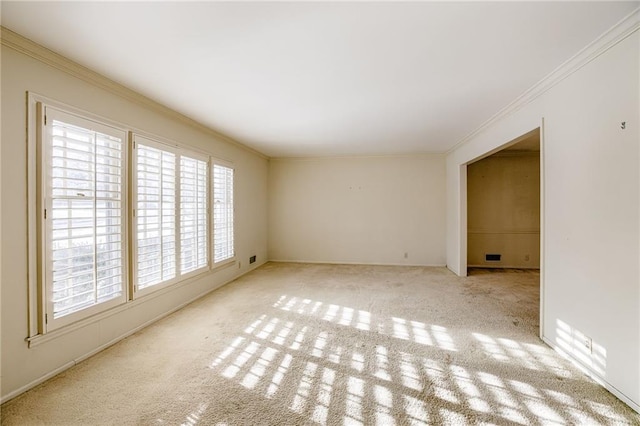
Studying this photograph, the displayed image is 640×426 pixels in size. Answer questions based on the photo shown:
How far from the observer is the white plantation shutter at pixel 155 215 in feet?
9.41

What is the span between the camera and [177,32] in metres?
1.80

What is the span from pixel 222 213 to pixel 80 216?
2.27 meters

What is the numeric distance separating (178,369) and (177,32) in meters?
2.46

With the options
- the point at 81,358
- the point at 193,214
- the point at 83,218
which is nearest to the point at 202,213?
the point at 193,214

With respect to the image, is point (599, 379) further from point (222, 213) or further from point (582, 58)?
point (222, 213)

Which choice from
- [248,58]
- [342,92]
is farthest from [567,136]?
[248,58]

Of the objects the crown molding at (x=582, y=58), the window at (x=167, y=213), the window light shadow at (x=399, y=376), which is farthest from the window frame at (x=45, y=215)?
the crown molding at (x=582, y=58)

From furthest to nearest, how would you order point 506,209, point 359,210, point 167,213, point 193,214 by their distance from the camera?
1. point 359,210
2. point 506,209
3. point 193,214
4. point 167,213

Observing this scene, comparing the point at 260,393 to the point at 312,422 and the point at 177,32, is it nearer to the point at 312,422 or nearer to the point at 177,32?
the point at 312,422

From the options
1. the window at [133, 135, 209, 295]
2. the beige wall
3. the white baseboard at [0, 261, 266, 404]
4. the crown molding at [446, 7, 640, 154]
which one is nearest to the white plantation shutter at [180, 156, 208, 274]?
the window at [133, 135, 209, 295]

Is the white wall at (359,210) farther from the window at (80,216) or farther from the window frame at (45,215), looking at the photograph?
the window frame at (45,215)

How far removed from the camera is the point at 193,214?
12.1 ft

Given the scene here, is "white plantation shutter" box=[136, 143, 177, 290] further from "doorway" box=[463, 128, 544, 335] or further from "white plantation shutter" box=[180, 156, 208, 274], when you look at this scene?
"doorway" box=[463, 128, 544, 335]

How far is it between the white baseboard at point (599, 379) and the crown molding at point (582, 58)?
2.32 metres
